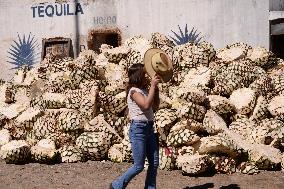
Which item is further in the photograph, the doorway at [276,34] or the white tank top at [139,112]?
the doorway at [276,34]

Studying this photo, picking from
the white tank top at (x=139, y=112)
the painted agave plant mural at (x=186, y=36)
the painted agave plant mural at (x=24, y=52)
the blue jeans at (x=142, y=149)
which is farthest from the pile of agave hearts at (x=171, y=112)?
the painted agave plant mural at (x=24, y=52)

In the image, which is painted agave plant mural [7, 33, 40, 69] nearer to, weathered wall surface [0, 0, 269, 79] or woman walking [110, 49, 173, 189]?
weathered wall surface [0, 0, 269, 79]

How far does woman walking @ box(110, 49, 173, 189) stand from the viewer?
512cm

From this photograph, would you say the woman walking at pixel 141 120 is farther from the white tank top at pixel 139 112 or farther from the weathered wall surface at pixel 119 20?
the weathered wall surface at pixel 119 20

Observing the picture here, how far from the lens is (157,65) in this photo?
545 centimetres

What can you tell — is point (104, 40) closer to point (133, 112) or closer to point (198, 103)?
point (198, 103)

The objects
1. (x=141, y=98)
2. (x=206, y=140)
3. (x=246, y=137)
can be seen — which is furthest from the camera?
(x=246, y=137)

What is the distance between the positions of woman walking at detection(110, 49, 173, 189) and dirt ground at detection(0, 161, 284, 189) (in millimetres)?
1061

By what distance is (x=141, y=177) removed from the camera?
6770 mm

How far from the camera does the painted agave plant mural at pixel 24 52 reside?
13705 millimetres

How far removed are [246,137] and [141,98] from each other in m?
2.95

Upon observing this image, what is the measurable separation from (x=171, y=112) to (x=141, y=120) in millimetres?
2447

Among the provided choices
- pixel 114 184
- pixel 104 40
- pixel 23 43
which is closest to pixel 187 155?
pixel 114 184

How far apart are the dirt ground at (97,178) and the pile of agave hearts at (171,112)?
0.17m
